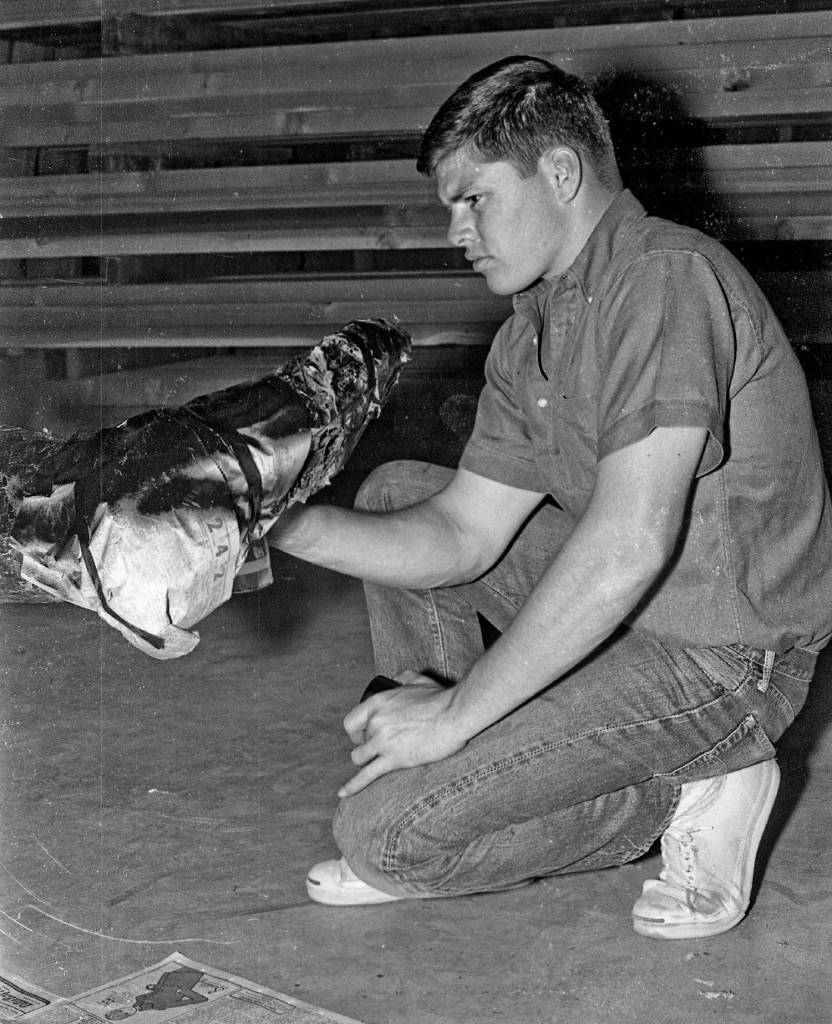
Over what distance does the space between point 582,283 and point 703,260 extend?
0.49 ft

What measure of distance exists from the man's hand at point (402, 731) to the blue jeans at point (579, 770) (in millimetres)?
16

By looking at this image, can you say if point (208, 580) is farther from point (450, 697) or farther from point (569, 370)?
point (569, 370)

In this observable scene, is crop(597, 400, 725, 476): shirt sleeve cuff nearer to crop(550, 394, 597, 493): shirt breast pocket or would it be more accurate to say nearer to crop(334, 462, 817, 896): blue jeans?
crop(550, 394, 597, 493): shirt breast pocket

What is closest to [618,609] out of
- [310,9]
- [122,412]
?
[122,412]

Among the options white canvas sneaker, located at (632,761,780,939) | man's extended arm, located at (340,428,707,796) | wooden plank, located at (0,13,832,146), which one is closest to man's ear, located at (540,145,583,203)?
man's extended arm, located at (340,428,707,796)

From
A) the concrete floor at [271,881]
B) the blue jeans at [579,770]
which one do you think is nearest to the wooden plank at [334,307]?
the concrete floor at [271,881]

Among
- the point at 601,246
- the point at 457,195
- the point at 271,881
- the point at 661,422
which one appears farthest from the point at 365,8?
the point at 271,881

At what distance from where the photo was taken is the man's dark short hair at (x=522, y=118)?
1402mm

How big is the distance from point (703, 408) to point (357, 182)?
5.34 feet

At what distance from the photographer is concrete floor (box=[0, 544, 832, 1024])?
1.32 meters

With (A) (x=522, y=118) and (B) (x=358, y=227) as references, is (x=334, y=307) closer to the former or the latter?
(B) (x=358, y=227)

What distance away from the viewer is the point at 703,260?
131 cm

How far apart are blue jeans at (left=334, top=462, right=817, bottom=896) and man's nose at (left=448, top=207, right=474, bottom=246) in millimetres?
497

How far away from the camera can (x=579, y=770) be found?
4.42 ft
